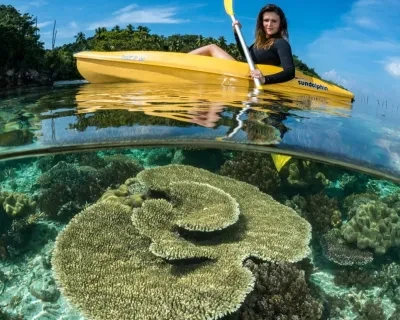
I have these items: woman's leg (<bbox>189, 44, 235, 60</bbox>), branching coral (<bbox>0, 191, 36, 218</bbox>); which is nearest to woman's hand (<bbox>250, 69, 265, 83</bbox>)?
woman's leg (<bbox>189, 44, 235, 60</bbox>)

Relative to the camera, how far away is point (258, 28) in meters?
9.48

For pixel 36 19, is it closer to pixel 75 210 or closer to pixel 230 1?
pixel 230 1

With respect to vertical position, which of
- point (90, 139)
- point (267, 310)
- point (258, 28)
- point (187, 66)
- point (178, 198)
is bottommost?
point (267, 310)


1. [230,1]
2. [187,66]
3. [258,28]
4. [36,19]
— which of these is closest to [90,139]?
[187,66]

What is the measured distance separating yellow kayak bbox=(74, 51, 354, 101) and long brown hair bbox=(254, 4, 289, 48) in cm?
45

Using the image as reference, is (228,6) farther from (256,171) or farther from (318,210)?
(318,210)

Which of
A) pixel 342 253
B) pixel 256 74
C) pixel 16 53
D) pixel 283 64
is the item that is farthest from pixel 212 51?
pixel 16 53

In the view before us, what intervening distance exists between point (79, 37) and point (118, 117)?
100 ft

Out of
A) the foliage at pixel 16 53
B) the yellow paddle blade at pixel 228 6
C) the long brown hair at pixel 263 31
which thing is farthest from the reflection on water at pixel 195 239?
the foliage at pixel 16 53

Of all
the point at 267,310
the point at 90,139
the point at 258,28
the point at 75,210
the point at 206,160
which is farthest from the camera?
the point at 258,28

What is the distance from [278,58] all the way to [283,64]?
541 mm

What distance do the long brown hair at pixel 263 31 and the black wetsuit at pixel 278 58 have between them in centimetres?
12

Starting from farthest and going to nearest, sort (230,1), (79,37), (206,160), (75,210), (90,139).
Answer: (79,37) → (230,1) → (206,160) → (75,210) → (90,139)

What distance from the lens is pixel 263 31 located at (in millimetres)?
9469
